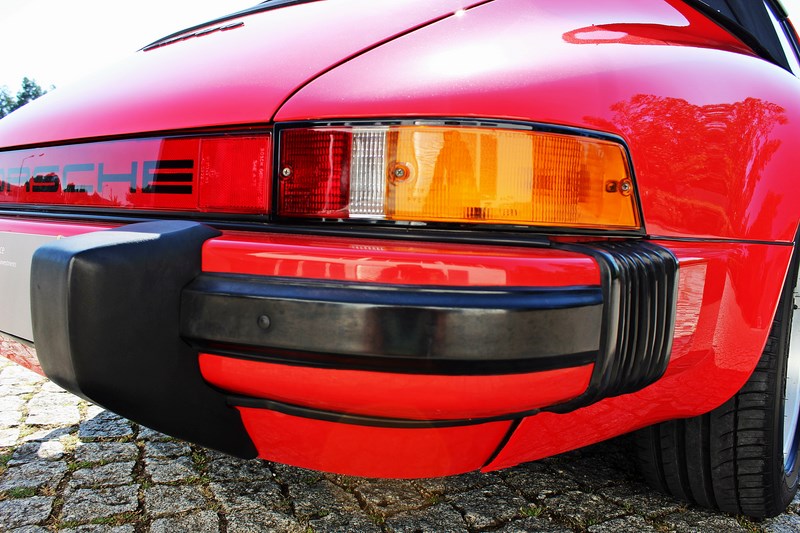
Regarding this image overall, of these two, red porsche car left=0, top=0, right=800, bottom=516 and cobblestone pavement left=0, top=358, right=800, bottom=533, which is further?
cobblestone pavement left=0, top=358, right=800, bottom=533

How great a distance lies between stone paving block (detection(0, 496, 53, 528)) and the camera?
1.77 metres

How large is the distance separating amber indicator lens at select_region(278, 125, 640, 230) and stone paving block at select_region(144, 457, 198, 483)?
1.20 meters

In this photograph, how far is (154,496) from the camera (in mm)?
1934

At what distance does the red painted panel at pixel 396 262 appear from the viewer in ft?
3.61

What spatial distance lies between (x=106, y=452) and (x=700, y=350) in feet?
6.30

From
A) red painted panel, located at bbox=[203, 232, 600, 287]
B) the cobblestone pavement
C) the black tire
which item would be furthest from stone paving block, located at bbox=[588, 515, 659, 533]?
red painted panel, located at bbox=[203, 232, 600, 287]

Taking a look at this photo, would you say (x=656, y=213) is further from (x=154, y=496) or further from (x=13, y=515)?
(x=13, y=515)

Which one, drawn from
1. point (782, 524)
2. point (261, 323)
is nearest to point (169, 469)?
point (261, 323)

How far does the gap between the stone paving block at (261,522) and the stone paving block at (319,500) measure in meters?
0.04

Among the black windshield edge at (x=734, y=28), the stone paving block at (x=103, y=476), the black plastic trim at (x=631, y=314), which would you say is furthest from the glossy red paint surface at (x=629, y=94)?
the stone paving block at (x=103, y=476)

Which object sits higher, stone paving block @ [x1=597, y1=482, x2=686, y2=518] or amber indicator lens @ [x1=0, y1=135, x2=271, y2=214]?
amber indicator lens @ [x1=0, y1=135, x2=271, y2=214]

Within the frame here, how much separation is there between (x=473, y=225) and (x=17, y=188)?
1311 millimetres

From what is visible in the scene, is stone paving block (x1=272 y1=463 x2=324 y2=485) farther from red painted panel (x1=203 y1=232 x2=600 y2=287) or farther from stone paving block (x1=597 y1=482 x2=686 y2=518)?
red painted panel (x1=203 y1=232 x2=600 y2=287)

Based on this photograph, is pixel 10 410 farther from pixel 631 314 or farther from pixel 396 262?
pixel 631 314
